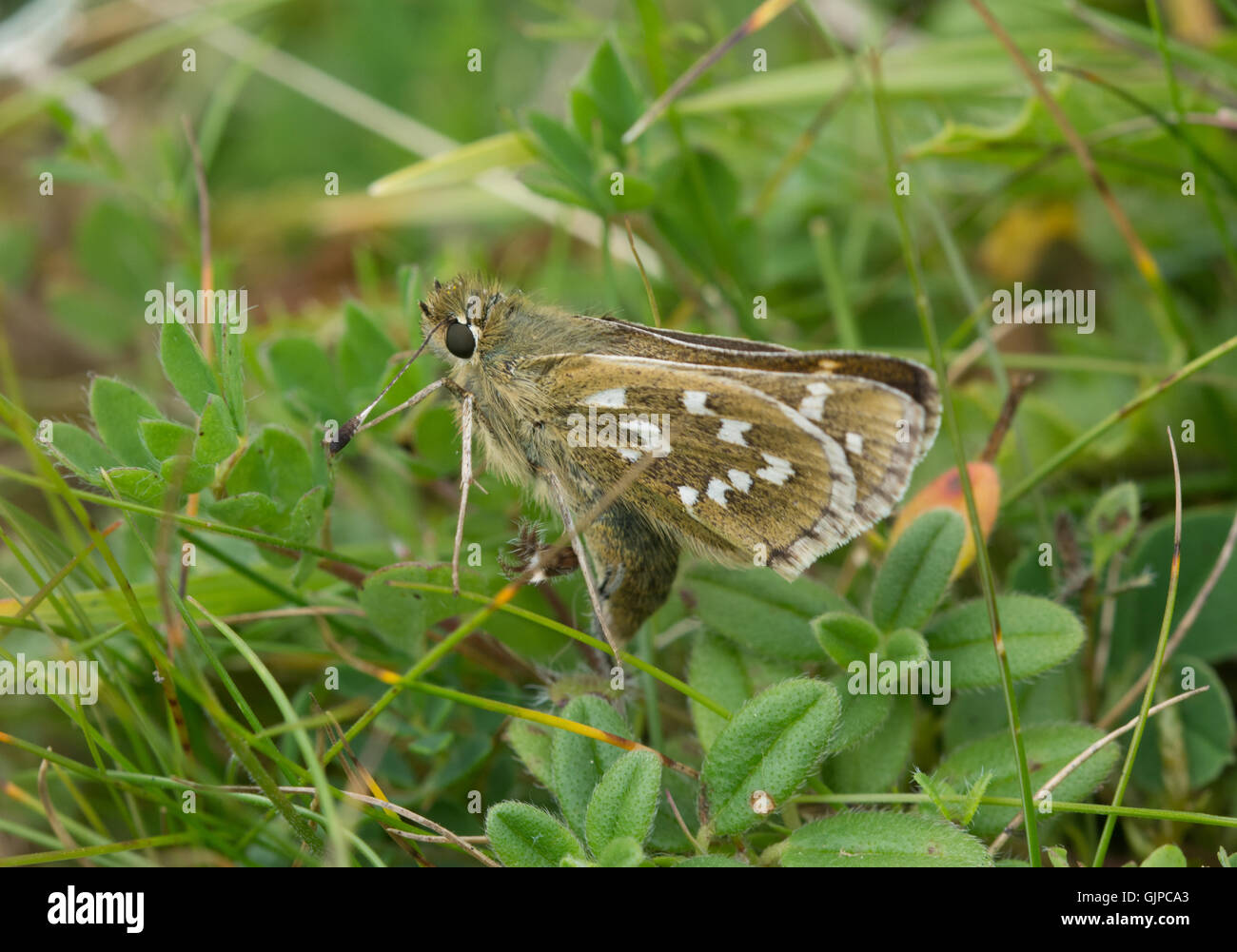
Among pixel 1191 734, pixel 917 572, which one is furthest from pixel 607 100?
pixel 1191 734

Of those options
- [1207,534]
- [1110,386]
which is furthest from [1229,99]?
[1207,534]

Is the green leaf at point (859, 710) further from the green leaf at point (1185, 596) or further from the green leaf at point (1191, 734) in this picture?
the green leaf at point (1185, 596)

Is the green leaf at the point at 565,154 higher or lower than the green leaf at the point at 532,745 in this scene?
higher

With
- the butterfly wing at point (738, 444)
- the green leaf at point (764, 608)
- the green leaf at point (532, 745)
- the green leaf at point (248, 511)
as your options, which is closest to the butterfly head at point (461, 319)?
the butterfly wing at point (738, 444)

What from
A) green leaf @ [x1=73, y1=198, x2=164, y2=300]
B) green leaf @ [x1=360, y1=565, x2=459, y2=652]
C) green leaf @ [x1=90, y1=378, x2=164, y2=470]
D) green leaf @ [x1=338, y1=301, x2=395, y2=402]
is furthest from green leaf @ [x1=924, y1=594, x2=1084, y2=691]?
green leaf @ [x1=73, y1=198, x2=164, y2=300]

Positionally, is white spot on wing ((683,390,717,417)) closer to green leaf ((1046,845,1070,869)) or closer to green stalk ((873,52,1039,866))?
green stalk ((873,52,1039,866))

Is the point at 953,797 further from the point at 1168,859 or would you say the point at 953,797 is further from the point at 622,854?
the point at 622,854
